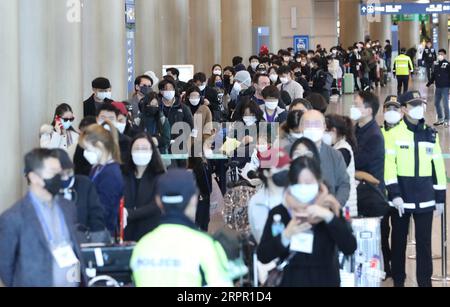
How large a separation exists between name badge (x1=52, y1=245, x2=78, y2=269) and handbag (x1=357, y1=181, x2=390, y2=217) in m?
3.58

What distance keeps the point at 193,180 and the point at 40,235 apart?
4.09ft

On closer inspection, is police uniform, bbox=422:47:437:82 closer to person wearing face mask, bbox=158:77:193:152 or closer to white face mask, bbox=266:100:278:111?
person wearing face mask, bbox=158:77:193:152

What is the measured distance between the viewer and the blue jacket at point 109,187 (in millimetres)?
8648

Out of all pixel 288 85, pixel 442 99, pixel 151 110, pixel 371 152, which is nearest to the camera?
pixel 371 152

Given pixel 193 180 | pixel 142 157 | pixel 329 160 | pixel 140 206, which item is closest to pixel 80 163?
pixel 142 157

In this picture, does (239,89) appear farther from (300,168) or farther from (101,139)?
(300,168)

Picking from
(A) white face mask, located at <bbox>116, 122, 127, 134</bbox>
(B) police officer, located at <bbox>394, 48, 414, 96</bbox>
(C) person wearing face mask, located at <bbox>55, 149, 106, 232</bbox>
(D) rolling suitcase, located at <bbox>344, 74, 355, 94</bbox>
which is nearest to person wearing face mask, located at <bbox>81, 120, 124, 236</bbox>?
(C) person wearing face mask, located at <bbox>55, 149, 106, 232</bbox>

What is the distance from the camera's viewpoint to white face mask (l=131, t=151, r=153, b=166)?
864cm

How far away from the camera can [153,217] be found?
26.4 feet

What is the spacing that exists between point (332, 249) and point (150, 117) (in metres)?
7.48

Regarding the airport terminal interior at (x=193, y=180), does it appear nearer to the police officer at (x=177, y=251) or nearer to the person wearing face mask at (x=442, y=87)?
the police officer at (x=177, y=251)

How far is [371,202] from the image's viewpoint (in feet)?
31.5

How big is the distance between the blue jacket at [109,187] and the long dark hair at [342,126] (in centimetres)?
204

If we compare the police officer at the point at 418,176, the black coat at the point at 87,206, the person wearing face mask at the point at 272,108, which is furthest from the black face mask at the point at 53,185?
the person wearing face mask at the point at 272,108
